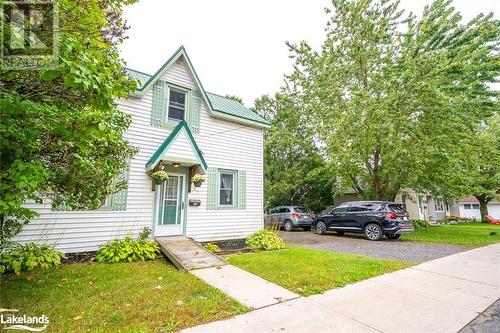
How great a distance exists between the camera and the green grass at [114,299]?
11.2 feet

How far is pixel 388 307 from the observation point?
4.09m

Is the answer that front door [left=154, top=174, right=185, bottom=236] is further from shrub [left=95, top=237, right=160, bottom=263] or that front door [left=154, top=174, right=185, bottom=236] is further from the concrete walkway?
the concrete walkway

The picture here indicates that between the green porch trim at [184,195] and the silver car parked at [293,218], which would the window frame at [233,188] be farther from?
the silver car parked at [293,218]

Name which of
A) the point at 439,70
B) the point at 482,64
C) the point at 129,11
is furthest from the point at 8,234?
the point at 482,64

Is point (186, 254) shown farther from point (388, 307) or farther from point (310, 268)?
point (388, 307)

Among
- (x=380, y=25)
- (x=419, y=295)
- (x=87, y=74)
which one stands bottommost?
(x=419, y=295)

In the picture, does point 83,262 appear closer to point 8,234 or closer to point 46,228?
point 46,228

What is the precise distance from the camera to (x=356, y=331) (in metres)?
3.29

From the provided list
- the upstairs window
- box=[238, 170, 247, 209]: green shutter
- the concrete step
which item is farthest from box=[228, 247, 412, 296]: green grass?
the upstairs window

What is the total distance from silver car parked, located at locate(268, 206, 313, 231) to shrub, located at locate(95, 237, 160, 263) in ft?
36.0

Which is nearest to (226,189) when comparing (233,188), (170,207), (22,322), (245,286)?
(233,188)

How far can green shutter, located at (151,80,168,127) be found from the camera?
8.61 meters

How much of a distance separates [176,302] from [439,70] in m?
14.0

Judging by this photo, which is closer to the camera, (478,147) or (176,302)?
(176,302)
